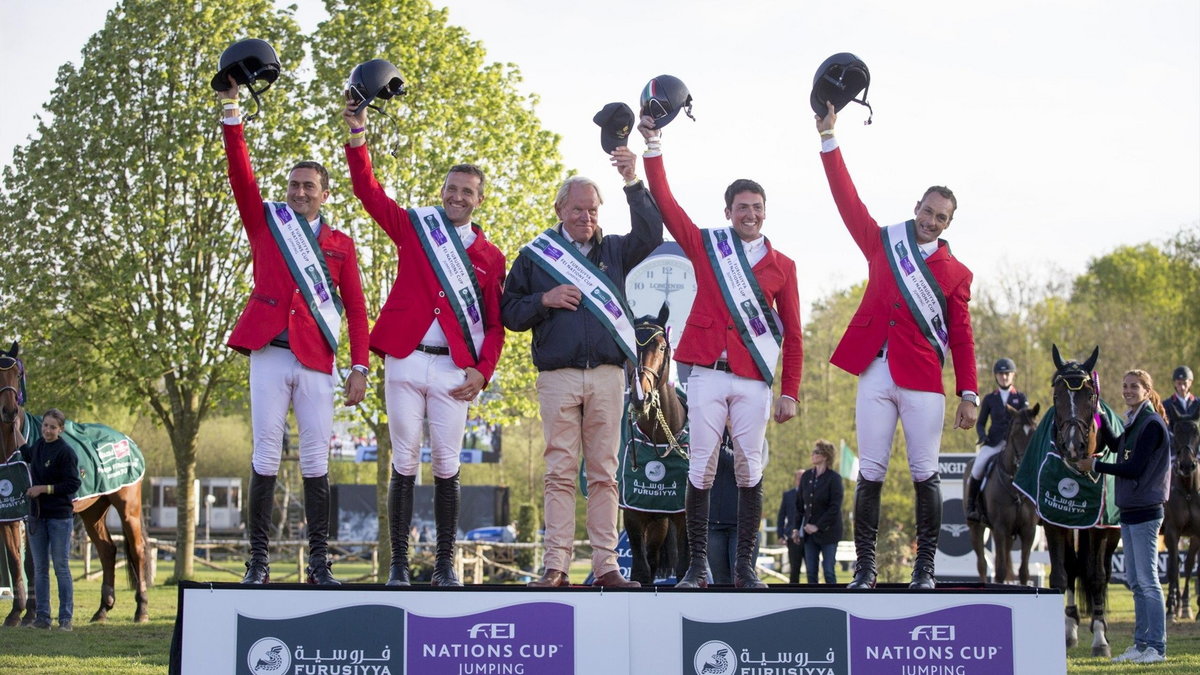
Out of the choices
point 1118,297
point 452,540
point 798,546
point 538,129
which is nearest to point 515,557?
point 538,129

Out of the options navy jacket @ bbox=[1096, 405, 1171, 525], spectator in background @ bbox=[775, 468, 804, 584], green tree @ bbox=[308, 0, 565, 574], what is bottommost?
spectator in background @ bbox=[775, 468, 804, 584]

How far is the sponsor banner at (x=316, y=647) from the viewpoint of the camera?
6.58 metres

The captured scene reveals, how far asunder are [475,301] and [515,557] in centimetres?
1837

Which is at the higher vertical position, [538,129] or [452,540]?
→ [538,129]

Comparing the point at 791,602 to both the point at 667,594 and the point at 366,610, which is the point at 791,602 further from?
the point at 366,610

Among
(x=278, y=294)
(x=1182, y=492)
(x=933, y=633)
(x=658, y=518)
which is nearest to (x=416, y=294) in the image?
A: (x=278, y=294)

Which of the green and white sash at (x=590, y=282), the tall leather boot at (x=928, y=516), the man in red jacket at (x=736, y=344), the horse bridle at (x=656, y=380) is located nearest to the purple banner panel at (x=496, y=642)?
the man in red jacket at (x=736, y=344)

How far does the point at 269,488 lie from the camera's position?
23.9ft

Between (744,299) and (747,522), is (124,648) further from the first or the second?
(744,299)

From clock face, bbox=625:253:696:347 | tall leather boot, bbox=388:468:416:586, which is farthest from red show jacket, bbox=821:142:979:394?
clock face, bbox=625:253:696:347

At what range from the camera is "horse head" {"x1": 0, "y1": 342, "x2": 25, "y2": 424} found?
12641mm

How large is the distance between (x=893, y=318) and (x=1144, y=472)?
12.7 ft

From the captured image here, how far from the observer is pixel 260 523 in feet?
23.7

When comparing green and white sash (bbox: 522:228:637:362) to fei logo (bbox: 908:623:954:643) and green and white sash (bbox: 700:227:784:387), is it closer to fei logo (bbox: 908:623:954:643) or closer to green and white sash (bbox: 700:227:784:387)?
green and white sash (bbox: 700:227:784:387)
